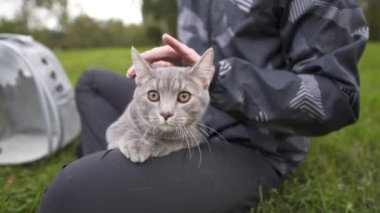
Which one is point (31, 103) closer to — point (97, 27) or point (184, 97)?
point (184, 97)

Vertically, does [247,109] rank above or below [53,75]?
above

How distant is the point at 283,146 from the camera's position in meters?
1.85

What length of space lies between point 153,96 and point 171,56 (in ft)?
0.75

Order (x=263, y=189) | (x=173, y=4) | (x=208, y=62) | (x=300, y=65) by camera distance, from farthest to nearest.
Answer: (x=173, y=4) → (x=263, y=189) → (x=300, y=65) → (x=208, y=62)

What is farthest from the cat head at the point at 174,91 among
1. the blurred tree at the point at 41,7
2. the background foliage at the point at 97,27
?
the blurred tree at the point at 41,7

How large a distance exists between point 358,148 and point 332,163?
0.97ft

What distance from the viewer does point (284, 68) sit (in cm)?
177

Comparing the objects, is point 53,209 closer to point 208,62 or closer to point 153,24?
point 208,62

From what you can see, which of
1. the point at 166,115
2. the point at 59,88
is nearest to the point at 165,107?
the point at 166,115

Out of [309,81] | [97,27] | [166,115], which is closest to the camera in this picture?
[166,115]

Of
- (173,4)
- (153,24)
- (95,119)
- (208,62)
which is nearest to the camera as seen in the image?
(208,62)

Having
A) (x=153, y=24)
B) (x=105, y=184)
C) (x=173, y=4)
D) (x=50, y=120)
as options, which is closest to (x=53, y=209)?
(x=105, y=184)

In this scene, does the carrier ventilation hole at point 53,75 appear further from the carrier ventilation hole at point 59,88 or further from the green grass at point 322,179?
the green grass at point 322,179

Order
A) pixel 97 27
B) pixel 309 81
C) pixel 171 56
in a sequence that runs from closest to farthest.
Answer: pixel 309 81 < pixel 171 56 < pixel 97 27
